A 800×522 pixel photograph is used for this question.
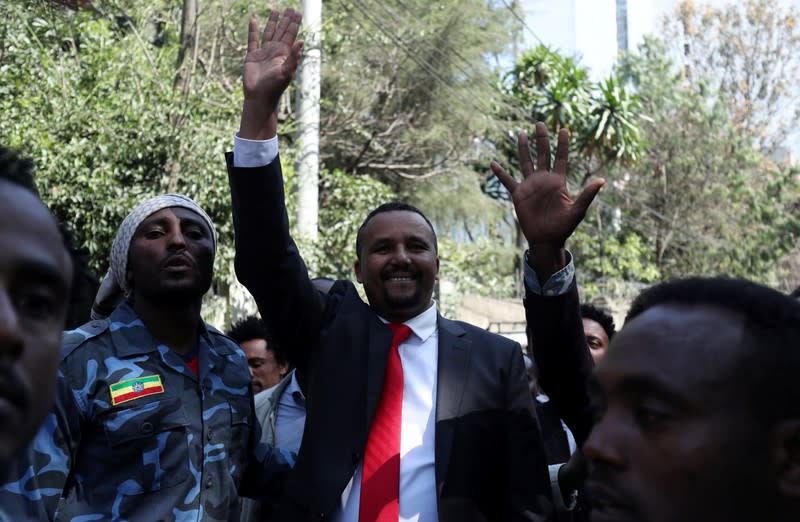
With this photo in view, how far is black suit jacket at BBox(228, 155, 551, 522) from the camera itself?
2986mm

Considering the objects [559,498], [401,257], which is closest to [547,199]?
[401,257]

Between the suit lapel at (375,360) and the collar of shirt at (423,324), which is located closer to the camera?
the suit lapel at (375,360)

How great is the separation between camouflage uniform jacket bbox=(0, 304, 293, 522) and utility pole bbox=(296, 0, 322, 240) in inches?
349

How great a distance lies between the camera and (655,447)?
1586 millimetres

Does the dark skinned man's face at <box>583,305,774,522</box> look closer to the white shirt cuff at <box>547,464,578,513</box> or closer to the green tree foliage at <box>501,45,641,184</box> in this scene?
the white shirt cuff at <box>547,464,578,513</box>

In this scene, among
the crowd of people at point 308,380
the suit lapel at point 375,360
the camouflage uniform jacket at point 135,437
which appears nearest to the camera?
the camouflage uniform jacket at point 135,437

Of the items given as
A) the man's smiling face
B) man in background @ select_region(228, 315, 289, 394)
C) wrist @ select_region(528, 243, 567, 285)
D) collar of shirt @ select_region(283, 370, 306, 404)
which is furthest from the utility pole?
wrist @ select_region(528, 243, 567, 285)

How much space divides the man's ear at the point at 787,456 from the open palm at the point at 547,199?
1281mm

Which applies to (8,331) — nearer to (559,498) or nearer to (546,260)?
(546,260)

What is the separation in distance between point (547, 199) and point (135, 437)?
1426 millimetres

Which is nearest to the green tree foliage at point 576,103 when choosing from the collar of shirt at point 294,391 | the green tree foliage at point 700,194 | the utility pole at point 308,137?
the green tree foliage at point 700,194

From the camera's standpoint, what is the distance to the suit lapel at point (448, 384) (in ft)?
10.1

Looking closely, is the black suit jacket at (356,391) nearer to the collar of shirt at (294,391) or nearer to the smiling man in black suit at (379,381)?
the smiling man in black suit at (379,381)

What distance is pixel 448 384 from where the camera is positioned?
319 centimetres
